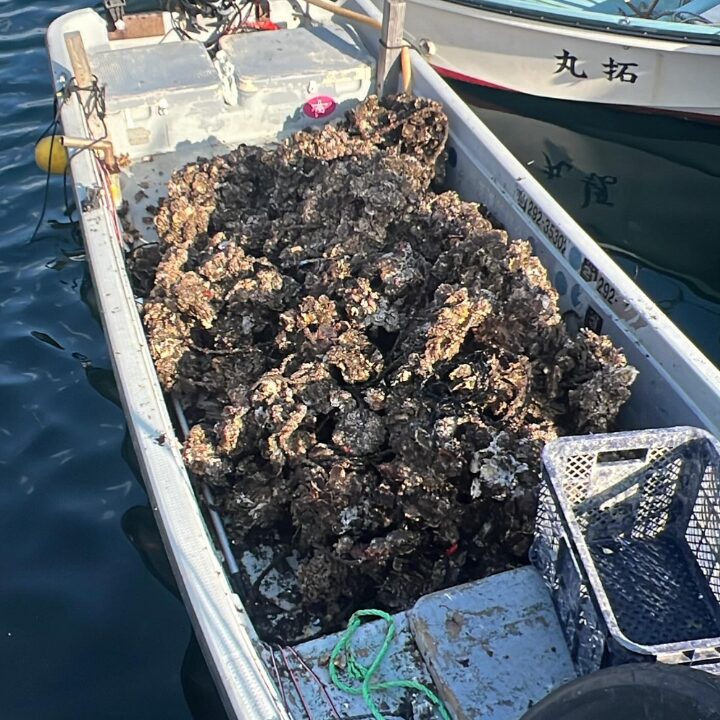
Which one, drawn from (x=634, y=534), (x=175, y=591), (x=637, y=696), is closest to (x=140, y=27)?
(x=175, y=591)

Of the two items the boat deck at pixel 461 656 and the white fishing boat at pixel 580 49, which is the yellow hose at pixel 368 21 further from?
the boat deck at pixel 461 656

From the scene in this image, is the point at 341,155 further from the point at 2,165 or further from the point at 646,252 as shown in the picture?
the point at 2,165

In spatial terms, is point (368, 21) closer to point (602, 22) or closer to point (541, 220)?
point (602, 22)

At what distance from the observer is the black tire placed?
229 cm

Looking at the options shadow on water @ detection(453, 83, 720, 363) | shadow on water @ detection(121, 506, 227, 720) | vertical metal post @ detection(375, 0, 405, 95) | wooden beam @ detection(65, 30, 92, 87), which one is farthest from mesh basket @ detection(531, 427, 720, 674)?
wooden beam @ detection(65, 30, 92, 87)

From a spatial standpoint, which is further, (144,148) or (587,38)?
(587,38)

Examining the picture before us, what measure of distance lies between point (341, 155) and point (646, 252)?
87.8 inches

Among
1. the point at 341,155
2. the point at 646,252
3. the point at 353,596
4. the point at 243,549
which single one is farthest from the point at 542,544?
the point at 646,252

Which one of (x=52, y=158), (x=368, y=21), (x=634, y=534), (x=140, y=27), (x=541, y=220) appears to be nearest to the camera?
(x=634, y=534)

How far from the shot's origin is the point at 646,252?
6.15 m

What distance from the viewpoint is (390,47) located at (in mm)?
5824

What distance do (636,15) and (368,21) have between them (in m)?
2.54

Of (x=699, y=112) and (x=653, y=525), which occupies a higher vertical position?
(x=699, y=112)

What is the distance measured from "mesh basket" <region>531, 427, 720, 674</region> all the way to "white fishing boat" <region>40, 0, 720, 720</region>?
0.54 ft
